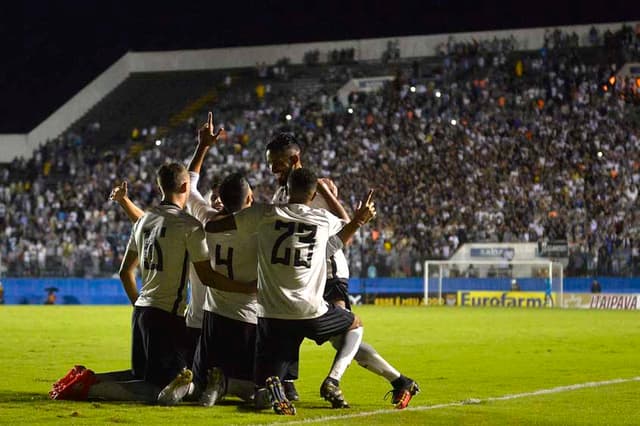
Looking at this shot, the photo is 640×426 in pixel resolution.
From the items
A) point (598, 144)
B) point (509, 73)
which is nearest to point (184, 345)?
point (598, 144)

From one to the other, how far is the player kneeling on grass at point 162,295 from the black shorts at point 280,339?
46 cm

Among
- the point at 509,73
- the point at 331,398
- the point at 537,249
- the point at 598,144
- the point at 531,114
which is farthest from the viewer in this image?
the point at 509,73

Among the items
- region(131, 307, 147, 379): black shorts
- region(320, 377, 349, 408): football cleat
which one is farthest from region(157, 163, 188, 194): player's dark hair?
region(320, 377, 349, 408): football cleat

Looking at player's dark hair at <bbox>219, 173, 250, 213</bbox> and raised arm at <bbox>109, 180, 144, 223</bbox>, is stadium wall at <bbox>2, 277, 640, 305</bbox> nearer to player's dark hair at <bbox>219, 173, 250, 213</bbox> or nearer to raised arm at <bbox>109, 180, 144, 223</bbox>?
raised arm at <bbox>109, 180, 144, 223</bbox>

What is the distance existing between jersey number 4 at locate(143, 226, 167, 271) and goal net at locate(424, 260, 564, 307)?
95.6 feet

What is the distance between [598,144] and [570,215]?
169 inches

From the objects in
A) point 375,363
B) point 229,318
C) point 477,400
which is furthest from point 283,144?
point 477,400

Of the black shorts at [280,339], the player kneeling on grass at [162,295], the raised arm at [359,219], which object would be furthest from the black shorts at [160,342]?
the raised arm at [359,219]

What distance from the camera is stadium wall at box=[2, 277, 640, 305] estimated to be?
37.6 m

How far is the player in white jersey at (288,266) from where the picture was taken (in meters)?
9.38

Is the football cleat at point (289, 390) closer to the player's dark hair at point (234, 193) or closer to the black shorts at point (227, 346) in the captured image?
the black shorts at point (227, 346)

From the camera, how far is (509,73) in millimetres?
50375

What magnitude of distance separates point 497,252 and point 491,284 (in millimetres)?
1276

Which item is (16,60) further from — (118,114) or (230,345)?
(230,345)
